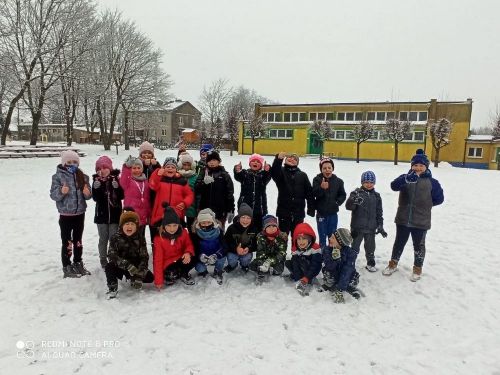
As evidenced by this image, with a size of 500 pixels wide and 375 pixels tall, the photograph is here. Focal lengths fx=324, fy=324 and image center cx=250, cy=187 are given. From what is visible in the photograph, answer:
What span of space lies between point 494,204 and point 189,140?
56979 millimetres

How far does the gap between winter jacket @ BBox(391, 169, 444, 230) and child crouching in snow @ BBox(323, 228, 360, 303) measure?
4.37 feet

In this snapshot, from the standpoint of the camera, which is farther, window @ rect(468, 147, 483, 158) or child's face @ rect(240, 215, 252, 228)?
window @ rect(468, 147, 483, 158)

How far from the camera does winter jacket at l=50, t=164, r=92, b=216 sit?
5.16 meters

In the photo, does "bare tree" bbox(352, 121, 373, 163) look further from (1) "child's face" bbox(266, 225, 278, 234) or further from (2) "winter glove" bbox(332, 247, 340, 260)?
(2) "winter glove" bbox(332, 247, 340, 260)

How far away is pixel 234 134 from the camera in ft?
151

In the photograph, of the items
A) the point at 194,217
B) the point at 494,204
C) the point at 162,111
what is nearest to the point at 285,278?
the point at 194,217

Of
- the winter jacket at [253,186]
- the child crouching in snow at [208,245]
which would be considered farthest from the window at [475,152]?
the child crouching in snow at [208,245]

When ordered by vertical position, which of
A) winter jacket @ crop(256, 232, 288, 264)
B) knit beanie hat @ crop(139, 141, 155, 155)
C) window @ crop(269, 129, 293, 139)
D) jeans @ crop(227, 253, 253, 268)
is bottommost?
jeans @ crop(227, 253, 253, 268)

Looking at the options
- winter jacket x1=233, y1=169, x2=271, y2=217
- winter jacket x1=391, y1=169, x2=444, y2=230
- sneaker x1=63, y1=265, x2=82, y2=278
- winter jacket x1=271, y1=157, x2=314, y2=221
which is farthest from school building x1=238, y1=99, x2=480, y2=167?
sneaker x1=63, y1=265, x2=82, y2=278

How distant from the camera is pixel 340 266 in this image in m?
5.07

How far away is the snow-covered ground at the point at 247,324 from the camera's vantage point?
357 cm

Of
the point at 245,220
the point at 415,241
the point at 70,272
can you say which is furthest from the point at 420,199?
the point at 70,272

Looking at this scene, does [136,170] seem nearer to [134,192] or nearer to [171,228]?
[134,192]

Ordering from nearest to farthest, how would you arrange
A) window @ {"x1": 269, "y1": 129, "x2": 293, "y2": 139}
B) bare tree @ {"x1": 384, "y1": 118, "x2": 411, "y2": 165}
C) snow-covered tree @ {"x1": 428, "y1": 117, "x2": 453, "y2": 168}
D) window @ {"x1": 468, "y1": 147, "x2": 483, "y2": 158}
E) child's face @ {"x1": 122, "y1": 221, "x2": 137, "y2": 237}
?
child's face @ {"x1": 122, "y1": 221, "x2": 137, "y2": 237} → snow-covered tree @ {"x1": 428, "y1": 117, "x2": 453, "y2": 168} → bare tree @ {"x1": 384, "y1": 118, "x2": 411, "y2": 165} → window @ {"x1": 468, "y1": 147, "x2": 483, "y2": 158} → window @ {"x1": 269, "y1": 129, "x2": 293, "y2": 139}
